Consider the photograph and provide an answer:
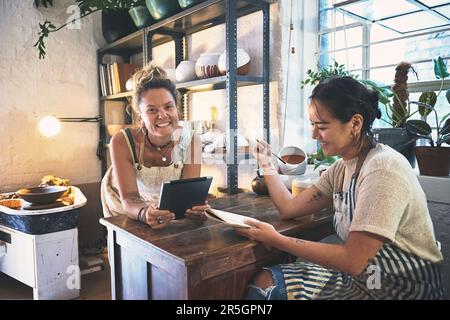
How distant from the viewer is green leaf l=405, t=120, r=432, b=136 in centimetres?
168

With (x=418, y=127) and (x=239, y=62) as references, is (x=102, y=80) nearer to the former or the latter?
(x=239, y=62)

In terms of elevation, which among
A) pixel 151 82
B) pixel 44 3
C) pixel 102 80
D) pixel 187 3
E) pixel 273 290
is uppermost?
pixel 44 3

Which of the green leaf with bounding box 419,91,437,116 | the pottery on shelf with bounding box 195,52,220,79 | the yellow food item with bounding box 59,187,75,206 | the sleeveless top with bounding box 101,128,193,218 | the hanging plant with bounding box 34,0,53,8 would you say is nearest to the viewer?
the green leaf with bounding box 419,91,437,116

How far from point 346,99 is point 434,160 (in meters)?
0.75

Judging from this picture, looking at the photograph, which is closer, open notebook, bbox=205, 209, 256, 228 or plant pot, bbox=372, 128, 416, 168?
open notebook, bbox=205, 209, 256, 228

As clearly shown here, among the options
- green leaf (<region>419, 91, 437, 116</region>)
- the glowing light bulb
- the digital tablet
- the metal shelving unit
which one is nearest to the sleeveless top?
the metal shelving unit

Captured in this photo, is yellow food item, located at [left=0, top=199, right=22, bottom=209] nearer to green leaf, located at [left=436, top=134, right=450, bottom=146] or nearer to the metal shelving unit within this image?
the metal shelving unit

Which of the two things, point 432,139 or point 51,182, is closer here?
point 432,139

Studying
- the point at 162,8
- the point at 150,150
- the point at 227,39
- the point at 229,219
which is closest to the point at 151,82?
the point at 150,150

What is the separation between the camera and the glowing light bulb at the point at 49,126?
3.17m

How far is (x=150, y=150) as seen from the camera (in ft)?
6.26

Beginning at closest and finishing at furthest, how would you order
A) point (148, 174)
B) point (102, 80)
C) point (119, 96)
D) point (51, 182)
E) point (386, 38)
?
point (148, 174), point (386, 38), point (51, 182), point (119, 96), point (102, 80)

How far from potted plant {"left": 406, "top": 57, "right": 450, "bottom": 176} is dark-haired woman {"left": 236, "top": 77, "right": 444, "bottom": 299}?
552mm

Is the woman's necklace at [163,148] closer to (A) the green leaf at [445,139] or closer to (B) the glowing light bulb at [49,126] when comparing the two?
(A) the green leaf at [445,139]
